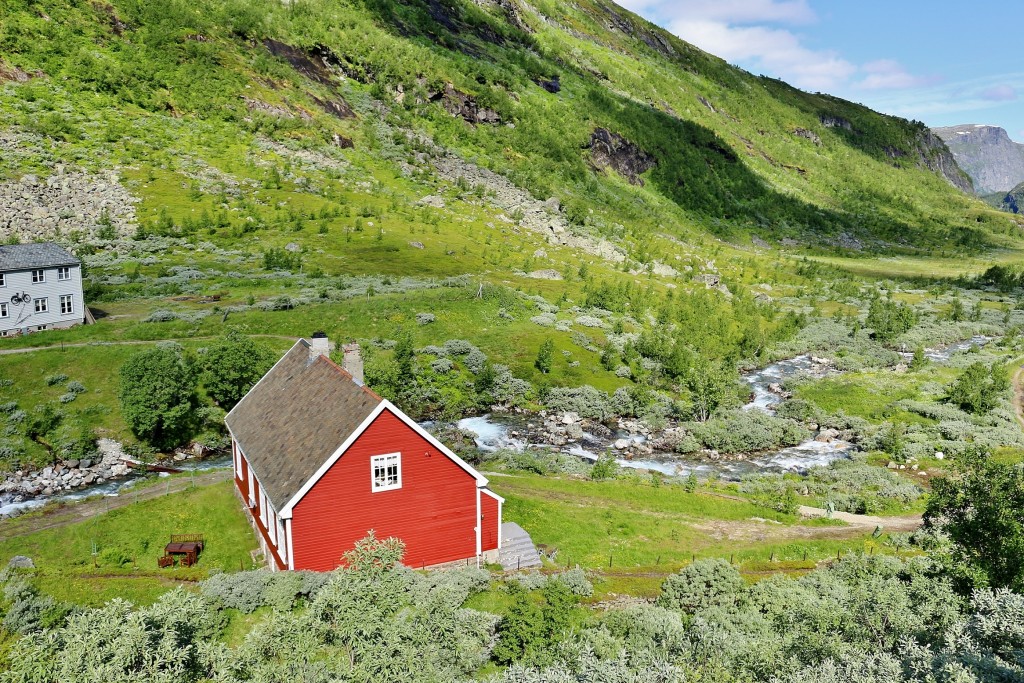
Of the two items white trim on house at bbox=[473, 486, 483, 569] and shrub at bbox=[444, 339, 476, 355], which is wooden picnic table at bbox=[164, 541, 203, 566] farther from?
shrub at bbox=[444, 339, 476, 355]

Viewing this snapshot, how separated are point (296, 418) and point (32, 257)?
33489 mm

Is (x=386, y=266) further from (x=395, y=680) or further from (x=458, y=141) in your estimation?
(x=395, y=680)

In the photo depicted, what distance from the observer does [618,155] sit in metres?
149

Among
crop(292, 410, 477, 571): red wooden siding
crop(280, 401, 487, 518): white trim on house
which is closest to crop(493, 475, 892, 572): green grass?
crop(292, 410, 477, 571): red wooden siding

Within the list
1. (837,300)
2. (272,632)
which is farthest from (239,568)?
(837,300)

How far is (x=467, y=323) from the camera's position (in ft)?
205

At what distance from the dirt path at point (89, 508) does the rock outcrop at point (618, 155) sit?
12180cm

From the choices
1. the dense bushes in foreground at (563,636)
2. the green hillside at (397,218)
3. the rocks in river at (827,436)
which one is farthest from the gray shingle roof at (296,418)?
the rocks in river at (827,436)

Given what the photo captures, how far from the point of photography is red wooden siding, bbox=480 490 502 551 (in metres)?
27.5

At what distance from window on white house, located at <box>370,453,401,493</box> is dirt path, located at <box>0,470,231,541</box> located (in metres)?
15.1

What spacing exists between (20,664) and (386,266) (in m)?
66.1

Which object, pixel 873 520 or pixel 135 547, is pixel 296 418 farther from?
pixel 873 520

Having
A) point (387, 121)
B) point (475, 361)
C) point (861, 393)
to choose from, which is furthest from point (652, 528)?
point (387, 121)

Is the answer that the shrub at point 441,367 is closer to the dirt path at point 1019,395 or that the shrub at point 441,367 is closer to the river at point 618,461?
the river at point 618,461
